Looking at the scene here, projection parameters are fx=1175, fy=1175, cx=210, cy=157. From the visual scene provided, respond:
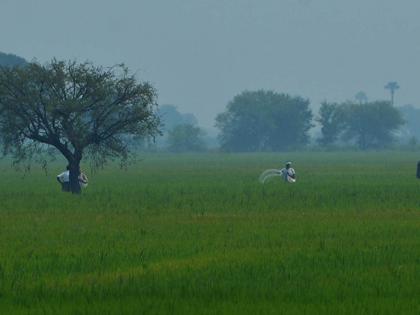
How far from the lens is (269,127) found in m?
192

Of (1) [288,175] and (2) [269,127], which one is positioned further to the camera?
(2) [269,127]

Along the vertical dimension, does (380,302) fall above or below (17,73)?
below

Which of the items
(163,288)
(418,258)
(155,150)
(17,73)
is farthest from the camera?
(155,150)

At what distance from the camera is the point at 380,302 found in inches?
643

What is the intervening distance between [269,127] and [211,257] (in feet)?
558

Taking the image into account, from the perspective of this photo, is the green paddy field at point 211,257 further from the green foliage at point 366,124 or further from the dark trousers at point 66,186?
the green foliage at point 366,124

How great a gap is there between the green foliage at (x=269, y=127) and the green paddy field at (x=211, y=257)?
149 metres

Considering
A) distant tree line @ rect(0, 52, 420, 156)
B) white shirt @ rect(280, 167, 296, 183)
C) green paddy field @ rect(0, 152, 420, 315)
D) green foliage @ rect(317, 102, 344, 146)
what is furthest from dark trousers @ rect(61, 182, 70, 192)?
green foliage @ rect(317, 102, 344, 146)

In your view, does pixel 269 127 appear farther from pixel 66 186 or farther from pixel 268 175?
pixel 66 186

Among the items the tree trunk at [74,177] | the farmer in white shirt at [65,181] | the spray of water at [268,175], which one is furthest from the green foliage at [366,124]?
the tree trunk at [74,177]

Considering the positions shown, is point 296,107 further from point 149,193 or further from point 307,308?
point 307,308

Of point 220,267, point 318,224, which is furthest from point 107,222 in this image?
point 220,267

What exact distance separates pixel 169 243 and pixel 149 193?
75.9 feet

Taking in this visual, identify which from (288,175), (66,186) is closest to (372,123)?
(288,175)
